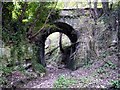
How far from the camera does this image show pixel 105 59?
10164 mm

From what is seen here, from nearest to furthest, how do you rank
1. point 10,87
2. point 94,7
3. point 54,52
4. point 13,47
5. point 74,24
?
point 10,87 → point 13,47 → point 94,7 → point 74,24 → point 54,52

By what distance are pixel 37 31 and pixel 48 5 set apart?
129cm

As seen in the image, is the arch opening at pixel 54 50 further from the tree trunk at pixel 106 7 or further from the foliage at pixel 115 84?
the foliage at pixel 115 84

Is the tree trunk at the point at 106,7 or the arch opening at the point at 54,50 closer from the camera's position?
the tree trunk at the point at 106,7

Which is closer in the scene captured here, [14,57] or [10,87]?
[10,87]

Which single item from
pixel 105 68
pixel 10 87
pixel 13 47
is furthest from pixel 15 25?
pixel 105 68

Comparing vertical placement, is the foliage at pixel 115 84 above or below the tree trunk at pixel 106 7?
below

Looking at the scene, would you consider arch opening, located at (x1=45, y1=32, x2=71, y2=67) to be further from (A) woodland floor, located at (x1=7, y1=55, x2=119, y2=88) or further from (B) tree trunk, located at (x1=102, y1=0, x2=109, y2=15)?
(A) woodland floor, located at (x1=7, y1=55, x2=119, y2=88)

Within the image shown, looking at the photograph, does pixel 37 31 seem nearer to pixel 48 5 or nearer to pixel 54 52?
pixel 48 5

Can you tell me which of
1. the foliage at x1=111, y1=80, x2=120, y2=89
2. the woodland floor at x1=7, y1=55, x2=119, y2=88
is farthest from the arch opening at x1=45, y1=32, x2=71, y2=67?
the foliage at x1=111, y1=80, x2=120, y2=89

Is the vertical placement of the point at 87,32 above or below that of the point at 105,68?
above

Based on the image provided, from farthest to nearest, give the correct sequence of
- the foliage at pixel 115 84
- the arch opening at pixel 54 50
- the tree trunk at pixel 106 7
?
1. the arch opening at pixel 54 50
2. the tree trunk at pixel 106 7
3. the foliage at pixel 115 84

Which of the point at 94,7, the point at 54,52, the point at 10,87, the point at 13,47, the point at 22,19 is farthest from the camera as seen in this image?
the point at 54,52

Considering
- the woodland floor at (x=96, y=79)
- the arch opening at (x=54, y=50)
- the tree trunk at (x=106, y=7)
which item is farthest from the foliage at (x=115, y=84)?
the arch opening at (x=54, y=50)
